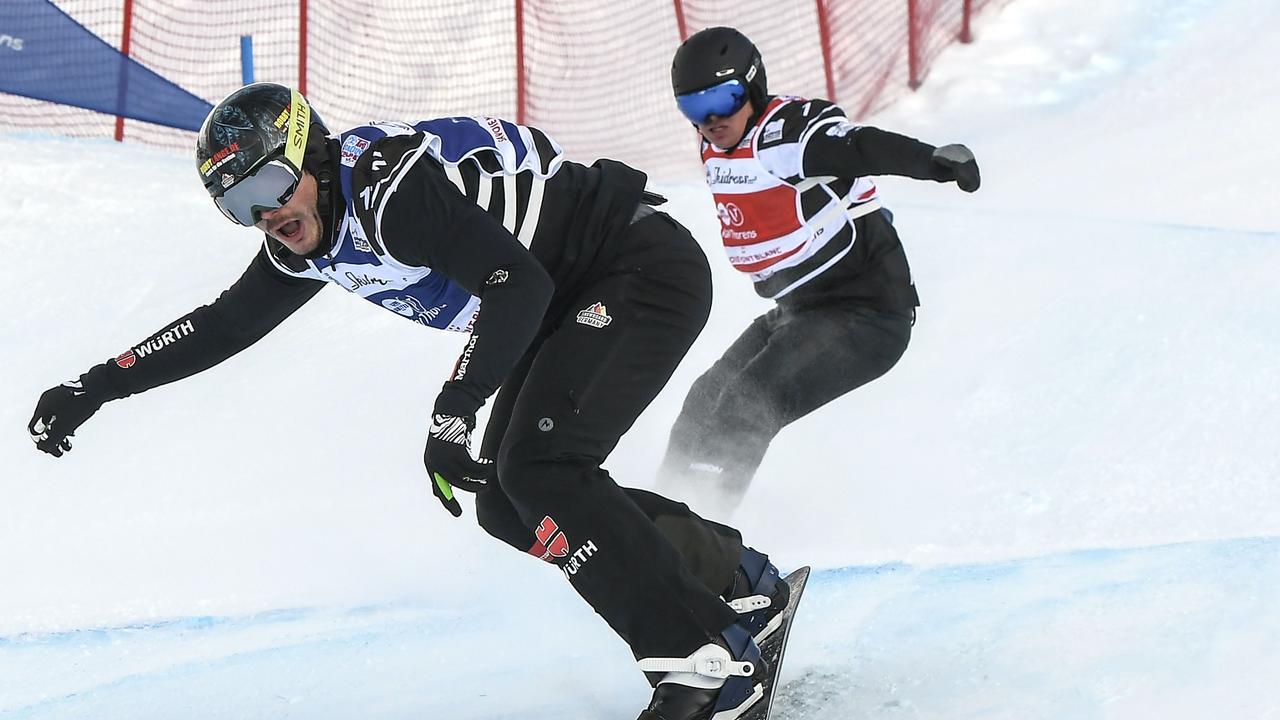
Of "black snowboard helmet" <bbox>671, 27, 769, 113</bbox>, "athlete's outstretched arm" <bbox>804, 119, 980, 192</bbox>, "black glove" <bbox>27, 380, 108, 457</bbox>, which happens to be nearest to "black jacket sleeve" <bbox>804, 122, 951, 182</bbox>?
"athlete's outstretched arm" <bbox>804, 119, 980, 192</bbox>

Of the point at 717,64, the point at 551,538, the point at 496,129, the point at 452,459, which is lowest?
the point at 551,538

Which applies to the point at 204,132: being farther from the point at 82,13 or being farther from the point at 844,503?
the point at 82,13

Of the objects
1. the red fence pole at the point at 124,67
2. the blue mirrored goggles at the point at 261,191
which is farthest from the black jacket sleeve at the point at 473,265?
the red fence pole at the point at 124,67

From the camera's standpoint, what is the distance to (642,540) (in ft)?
8.86

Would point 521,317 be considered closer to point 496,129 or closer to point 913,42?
point 496,129

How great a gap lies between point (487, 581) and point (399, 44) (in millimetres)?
5718

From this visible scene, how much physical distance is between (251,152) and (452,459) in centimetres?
72

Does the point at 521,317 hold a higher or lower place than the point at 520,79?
higher

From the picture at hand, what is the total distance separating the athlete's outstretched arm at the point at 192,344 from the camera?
302 cm

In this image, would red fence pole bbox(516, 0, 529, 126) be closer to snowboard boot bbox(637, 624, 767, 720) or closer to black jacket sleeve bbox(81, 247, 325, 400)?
black jacket sleeve bbox(81, 247, 325, 400)

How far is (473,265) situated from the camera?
100 inches

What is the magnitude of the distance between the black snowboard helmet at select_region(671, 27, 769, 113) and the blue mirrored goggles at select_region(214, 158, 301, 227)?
1440 millimetres

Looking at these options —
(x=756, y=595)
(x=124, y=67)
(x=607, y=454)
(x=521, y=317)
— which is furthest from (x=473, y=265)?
(x=124, y=67)

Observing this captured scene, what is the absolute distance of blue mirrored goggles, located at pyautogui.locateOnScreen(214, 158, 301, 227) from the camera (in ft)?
8.45
